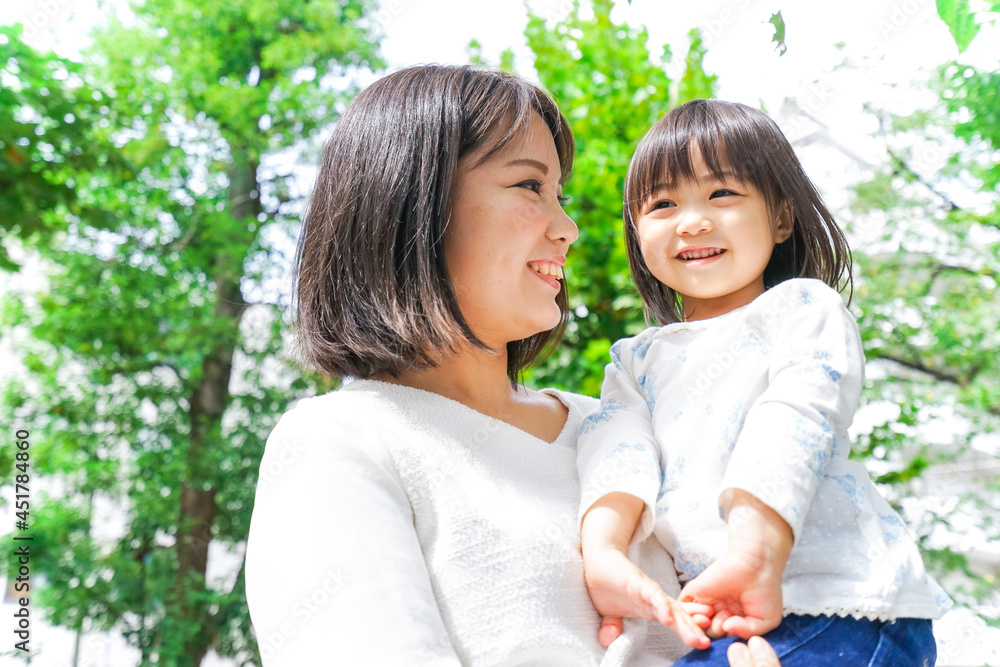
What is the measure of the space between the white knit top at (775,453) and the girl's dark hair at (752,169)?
0.71ft

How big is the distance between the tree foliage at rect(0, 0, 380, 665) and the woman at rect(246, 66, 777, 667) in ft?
5.56

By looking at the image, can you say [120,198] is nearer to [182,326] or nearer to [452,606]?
Result: [182,326]

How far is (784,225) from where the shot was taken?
1.27m

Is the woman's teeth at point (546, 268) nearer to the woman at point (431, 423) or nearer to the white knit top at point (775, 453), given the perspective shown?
the woman at point (431, 423)

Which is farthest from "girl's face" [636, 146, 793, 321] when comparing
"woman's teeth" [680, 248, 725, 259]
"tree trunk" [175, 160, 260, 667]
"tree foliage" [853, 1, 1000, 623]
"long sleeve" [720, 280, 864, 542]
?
"tree trunk" [175, 160, 260, 667]

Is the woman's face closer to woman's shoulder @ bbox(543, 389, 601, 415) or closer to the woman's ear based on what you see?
woman's shoulder @ bbox(543, 389, 601, 415)

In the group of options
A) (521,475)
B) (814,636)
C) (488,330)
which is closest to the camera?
(814,636)

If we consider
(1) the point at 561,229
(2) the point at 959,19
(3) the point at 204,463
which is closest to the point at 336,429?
(1) the point at 561,229

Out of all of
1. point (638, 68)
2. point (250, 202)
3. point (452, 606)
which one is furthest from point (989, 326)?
point (250, 202)

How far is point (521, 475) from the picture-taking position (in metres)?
1.10

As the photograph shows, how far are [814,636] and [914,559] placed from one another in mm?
187

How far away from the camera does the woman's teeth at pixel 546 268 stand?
119cm

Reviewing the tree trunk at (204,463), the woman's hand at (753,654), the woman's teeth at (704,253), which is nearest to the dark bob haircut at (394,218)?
the woman's teeth at (704,253)

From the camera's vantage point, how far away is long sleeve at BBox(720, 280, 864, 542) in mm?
892
